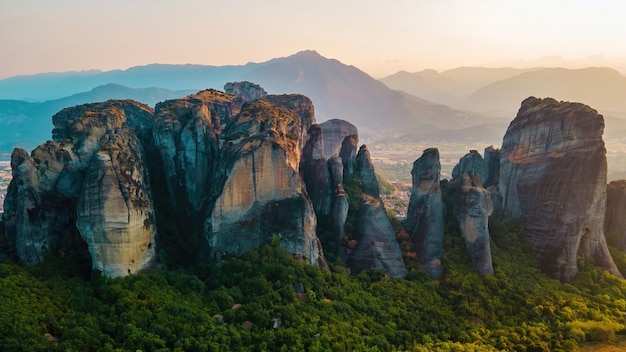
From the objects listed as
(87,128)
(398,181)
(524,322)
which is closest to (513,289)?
(524,322)

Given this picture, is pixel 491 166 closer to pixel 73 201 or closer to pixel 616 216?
pixel 616 216

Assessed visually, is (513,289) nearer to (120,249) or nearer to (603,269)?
(603,269)

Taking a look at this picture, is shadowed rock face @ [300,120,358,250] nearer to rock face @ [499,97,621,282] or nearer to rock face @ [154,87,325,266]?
Result: rock face @ [154,87,325,266]

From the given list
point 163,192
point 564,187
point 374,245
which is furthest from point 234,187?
point 564,187

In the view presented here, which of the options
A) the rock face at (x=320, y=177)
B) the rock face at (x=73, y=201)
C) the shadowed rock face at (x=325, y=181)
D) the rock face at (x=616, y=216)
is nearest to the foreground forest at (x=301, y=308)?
the rock face at (x=73, y=201)

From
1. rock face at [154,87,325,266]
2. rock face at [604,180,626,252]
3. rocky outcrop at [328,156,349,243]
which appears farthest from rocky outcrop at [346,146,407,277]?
rock face at [604,180,626,252]

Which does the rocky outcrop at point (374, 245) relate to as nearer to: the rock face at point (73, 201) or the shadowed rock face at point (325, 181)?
the shadowed rock face at point (325, 181)
